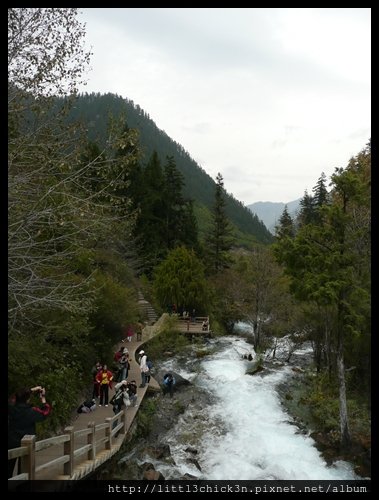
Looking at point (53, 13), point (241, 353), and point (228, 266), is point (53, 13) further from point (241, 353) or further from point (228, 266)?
point (228, 266)

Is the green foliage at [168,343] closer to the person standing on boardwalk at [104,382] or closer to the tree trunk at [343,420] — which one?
the person standing on boardwalk at [104,382]

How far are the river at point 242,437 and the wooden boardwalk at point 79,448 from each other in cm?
180

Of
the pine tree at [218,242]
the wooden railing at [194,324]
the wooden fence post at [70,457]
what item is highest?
the pine tree at [218,242]

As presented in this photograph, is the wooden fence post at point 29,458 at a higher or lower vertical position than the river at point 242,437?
higher

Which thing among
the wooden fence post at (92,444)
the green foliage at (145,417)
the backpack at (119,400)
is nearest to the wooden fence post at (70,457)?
the wooden fence post at (92,444)

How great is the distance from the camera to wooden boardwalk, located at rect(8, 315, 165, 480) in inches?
295

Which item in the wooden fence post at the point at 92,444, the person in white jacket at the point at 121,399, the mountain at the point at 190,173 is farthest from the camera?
the mountain at the point at 190,173

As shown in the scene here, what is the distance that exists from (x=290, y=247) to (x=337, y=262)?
5.73 ft

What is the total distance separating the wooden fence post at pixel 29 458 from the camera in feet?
23.2

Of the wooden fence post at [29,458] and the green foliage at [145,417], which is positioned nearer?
the wooden fence post at [29,458]

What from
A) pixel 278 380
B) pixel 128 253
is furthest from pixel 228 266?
→ pixel 278 380

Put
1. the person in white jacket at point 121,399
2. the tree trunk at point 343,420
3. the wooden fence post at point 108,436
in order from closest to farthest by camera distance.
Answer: the wooden fence post at point 108,436
the tree trunk at point 343,420
the person in white jacket at point 121,399

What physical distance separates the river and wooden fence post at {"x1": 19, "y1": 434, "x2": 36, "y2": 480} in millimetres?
5941

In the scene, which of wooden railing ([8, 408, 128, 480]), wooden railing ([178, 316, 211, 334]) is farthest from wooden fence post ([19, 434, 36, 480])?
wooden railing ([178, 316, 211, 334])
